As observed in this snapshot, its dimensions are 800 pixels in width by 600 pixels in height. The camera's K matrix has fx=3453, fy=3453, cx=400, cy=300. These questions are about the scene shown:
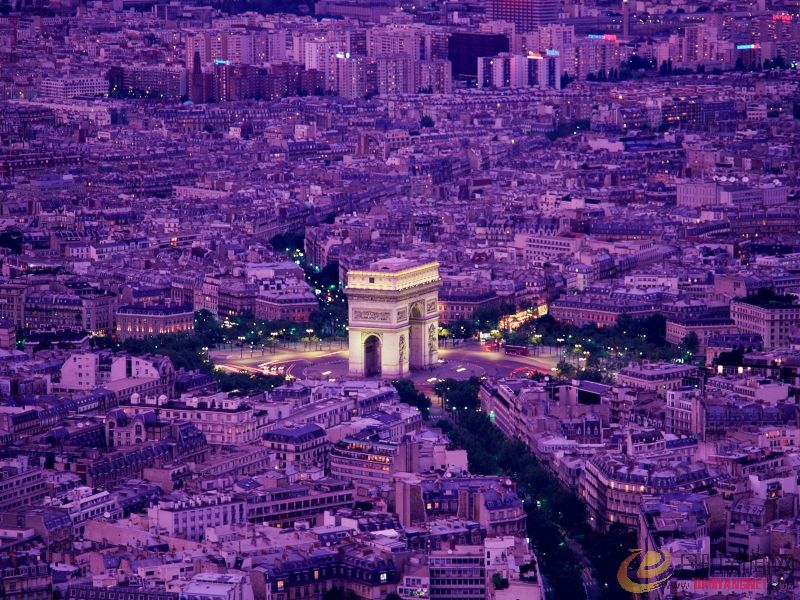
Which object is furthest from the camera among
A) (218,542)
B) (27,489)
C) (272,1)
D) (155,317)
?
(272,1)

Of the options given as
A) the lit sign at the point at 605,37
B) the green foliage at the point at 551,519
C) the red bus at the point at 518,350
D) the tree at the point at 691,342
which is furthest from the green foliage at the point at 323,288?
the lit sign at the point at 605,37

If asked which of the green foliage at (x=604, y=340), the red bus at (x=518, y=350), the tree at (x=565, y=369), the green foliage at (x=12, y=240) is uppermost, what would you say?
the tree at (x=565, y=369)

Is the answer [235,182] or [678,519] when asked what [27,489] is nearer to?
[678,519]

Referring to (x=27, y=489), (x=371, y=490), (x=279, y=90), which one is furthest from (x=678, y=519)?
(x=279, y=90)

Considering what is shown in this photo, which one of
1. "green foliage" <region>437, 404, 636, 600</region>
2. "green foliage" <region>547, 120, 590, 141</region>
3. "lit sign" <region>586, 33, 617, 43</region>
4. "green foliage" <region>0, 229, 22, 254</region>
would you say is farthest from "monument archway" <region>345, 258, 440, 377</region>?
"lit sign" <region>586, 33, 617, 43</region>

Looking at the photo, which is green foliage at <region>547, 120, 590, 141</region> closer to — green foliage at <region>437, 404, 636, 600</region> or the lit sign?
the lit sign

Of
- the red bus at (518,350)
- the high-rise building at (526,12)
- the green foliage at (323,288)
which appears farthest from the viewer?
the high-rise building at (526,12)

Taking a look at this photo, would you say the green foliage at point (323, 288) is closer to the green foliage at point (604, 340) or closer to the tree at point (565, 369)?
the green foliage at point (604, 340)
